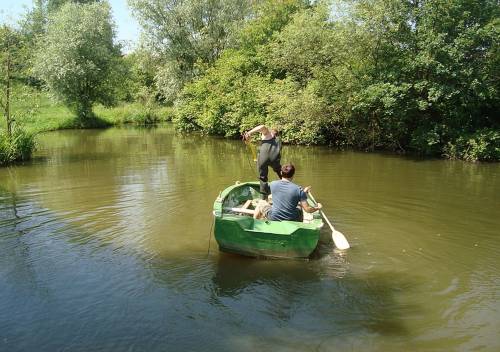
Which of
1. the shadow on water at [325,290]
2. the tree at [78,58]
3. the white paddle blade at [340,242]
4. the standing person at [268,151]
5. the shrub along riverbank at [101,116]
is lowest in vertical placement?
the shadow on water at [325,290]

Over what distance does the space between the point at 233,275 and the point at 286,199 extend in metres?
1.47

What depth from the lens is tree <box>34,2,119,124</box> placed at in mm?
32594

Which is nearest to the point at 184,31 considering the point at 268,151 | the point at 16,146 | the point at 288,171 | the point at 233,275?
the point at 16,146

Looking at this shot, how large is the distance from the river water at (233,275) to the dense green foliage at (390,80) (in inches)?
193

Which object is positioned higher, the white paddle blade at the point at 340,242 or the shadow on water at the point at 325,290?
the white paddle blade at the point at 340,242

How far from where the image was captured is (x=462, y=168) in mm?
16219

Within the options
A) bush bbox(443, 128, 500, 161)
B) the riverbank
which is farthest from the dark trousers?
the riverbank

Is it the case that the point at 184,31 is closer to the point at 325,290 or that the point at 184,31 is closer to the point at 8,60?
the point at 8,60

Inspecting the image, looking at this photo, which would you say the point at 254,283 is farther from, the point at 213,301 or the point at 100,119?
the point at 100,119

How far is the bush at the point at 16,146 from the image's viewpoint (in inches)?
681

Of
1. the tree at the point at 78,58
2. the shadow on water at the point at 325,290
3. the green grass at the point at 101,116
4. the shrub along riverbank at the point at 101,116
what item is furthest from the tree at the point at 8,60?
the tree at the point at 78,58

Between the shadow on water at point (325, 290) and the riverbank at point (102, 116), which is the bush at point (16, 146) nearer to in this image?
the shadow on water at point (325, 290)

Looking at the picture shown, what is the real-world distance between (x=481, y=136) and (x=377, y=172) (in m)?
4.82

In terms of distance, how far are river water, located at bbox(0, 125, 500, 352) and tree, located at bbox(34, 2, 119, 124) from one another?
21.8 m
